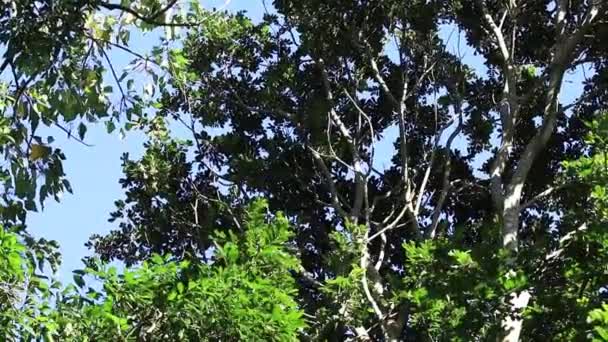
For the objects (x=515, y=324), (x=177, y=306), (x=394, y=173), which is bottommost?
(x=177, y=306)

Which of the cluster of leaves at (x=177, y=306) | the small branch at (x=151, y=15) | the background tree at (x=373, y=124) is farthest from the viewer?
the background tree at (x=373, y=124)

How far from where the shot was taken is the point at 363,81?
13.9m

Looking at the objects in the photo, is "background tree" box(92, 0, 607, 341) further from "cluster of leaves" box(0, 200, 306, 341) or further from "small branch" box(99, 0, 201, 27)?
"small branch" box(99, 0, 201, 27)

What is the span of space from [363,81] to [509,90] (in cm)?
193

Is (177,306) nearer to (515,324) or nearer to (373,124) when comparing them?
(515,324)

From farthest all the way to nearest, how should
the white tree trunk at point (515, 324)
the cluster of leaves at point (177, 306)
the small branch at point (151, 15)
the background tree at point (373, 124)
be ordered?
the background tree at point (373, 124) < the white tree trunk at point (515, 324) < the cluster of leaves at point (177, 306) < the small branch at point (151, 15)

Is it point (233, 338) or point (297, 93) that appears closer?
point (233, 338)

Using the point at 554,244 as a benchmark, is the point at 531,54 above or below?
above

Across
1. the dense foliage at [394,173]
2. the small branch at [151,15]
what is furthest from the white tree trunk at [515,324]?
the small branch at [151,15]

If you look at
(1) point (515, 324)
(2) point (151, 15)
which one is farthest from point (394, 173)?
(2) point (151, 15)

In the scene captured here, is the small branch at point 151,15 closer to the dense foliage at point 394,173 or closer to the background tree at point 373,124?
the dense foliage at point 394,173

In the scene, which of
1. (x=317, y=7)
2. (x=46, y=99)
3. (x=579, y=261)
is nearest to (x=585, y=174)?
(x=579, y=261)

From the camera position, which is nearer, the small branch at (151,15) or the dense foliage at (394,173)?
the small branch at (151,15)

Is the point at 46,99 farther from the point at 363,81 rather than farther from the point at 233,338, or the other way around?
the point at 363,81
